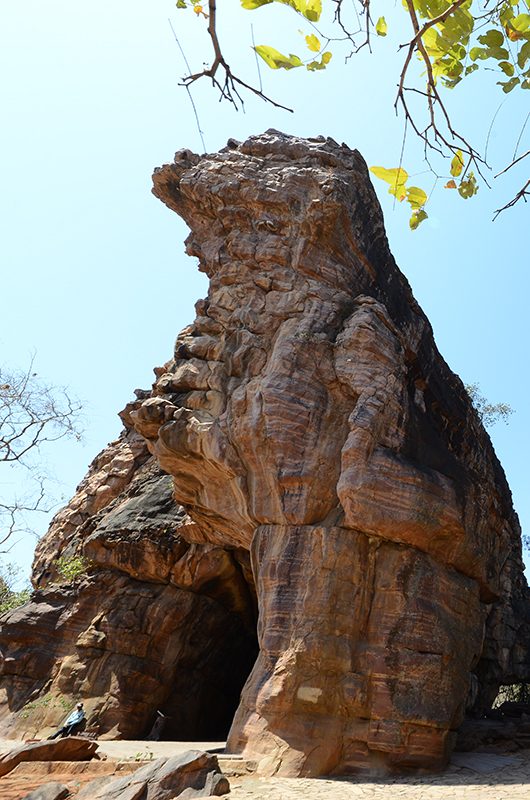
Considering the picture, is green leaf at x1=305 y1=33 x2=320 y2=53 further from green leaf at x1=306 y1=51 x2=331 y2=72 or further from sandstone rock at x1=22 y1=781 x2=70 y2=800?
sandstone rock at x1=22 y1=781 x2=70 y2=800

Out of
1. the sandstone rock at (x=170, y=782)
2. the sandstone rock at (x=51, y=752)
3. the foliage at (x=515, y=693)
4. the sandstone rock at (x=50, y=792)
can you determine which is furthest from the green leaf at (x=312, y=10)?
the foliage at (x=515, y=693)

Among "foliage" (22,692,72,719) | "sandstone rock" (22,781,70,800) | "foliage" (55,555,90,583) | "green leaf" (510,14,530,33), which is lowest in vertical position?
"sandstone rock" (22,781,70,800)

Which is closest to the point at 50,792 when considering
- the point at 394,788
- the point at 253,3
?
the point at 394,788

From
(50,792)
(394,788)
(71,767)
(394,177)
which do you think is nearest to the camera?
(394,177)

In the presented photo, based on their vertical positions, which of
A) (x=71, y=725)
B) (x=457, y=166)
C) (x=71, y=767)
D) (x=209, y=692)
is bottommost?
(x=71, y=767)

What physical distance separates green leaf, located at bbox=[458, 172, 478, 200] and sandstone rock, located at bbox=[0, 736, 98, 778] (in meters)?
10.9

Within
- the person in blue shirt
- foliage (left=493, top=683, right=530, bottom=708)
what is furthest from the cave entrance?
foliage (left=493, top=683, right=530, bottom=708)

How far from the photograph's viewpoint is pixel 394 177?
457 centimetres

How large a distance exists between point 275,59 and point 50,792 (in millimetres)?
9295

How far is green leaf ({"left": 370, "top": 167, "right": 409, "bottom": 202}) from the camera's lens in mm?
4531

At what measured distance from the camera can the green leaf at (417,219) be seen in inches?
194

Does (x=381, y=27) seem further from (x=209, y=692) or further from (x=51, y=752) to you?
(x=209, y=692)

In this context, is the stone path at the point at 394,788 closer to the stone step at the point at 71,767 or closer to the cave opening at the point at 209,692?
the stone step at the point at 71,767

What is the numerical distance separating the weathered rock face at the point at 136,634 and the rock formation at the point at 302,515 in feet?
0.21
